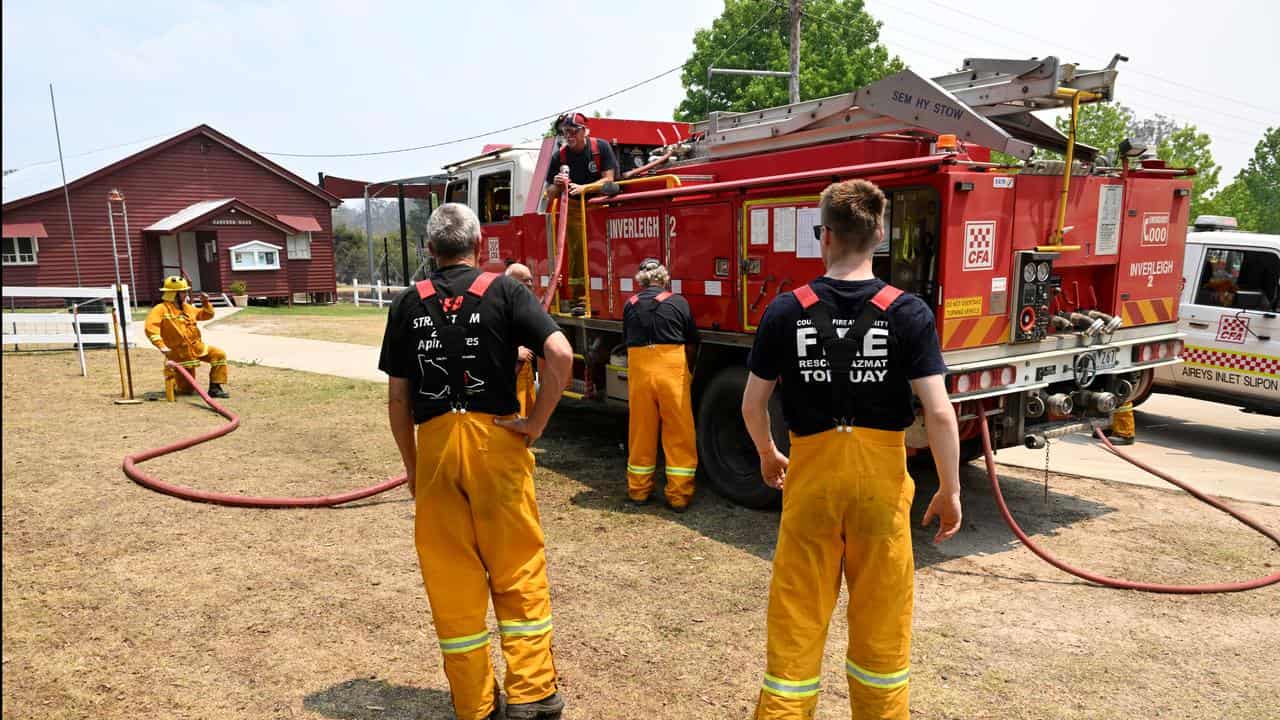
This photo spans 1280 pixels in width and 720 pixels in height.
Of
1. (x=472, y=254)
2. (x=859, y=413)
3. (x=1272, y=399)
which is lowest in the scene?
(x=1272, y=399)

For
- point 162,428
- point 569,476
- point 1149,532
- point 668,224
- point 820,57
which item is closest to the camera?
point 1149,532

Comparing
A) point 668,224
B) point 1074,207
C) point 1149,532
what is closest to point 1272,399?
point 1149,532

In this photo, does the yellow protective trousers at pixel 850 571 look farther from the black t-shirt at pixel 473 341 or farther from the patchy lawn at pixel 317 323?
the patchy lawn at pixel 317 323

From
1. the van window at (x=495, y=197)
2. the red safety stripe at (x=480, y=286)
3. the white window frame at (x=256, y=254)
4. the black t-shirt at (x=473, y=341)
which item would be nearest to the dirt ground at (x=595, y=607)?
the black t-shirt at (x=473, y=341)

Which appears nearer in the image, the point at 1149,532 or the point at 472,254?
the point at 472,254

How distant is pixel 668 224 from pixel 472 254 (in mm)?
3468

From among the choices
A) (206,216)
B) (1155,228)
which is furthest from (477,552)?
(206,216)

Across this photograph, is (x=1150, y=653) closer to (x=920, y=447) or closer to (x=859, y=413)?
(x=920, y=447)

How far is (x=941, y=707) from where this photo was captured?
3717mm

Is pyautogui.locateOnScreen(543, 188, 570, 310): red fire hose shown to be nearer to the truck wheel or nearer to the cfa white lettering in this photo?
the truck wheel

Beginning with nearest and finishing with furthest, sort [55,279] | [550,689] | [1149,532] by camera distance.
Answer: [550,689] → [1149,532] → [55,279]

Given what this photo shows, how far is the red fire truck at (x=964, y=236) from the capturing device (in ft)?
17.7

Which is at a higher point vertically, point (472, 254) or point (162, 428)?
point (472, 254)

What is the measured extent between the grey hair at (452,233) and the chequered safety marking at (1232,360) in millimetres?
7741
